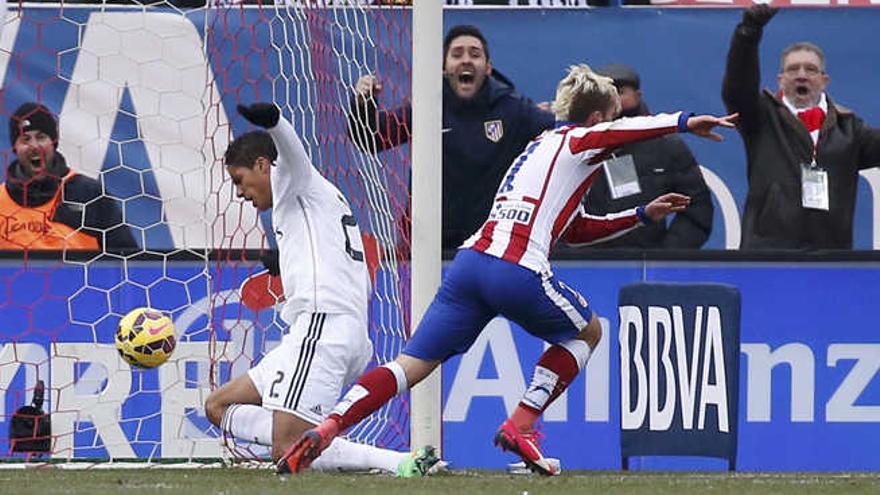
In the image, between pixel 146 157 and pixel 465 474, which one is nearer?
pixel 465 474

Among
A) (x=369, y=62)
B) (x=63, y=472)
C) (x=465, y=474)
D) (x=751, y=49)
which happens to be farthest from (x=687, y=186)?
(x=63, y=472)

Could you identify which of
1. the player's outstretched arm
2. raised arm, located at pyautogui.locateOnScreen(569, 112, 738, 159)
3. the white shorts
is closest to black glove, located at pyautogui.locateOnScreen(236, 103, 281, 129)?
the player's outstretched arm

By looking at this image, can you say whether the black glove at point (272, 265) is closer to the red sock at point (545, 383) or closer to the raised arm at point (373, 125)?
the raised arm at point (373, 125)

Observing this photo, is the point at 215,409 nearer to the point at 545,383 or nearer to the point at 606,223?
the point at 545,383

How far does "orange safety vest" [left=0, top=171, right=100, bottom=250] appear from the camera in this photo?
10.4m

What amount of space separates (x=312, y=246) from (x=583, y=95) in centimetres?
134

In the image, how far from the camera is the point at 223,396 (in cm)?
887

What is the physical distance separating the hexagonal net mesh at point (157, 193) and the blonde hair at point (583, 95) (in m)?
1.61

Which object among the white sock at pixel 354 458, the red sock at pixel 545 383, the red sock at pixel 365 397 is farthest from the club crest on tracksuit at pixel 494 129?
the red sock at pixel 365 397

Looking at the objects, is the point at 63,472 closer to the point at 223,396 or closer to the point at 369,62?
the point at 223,396

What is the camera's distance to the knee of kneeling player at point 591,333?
852 cm

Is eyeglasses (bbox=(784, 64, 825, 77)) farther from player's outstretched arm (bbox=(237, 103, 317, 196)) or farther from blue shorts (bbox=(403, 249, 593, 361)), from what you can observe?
player's outstretched arm (bbox=(237, 103, 317, 196))

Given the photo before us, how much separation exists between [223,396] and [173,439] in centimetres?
165

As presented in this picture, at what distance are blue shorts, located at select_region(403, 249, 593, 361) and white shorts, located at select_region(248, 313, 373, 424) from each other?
34cm
